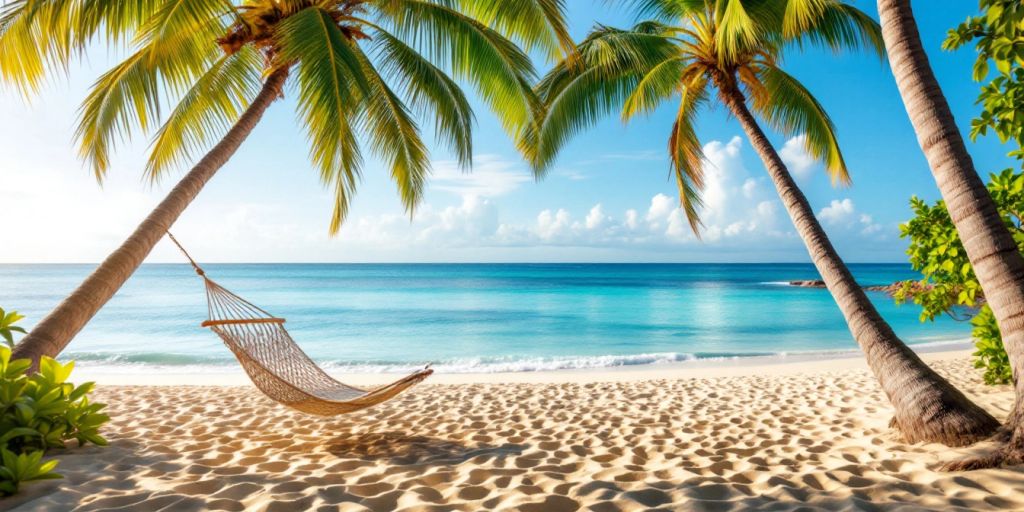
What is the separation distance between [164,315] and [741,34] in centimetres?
1739

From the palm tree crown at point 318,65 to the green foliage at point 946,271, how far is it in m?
2.51

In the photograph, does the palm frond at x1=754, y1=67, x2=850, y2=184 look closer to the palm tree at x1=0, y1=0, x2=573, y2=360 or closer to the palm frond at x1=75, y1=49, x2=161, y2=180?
the palm tree at x1=0, y1=0, x2=573, y2=360

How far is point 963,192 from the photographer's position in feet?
6.88

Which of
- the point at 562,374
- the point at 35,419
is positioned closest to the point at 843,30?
the point at 562,374

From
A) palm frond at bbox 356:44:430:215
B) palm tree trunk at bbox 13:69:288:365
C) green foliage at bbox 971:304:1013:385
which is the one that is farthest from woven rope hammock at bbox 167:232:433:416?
green foliage at bbox 971:304:1013:385

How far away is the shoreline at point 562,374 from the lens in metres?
6.08

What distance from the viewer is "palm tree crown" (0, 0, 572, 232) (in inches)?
123

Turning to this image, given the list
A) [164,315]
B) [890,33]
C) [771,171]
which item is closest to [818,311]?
[771,171]

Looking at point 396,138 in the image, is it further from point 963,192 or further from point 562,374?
point 963,192

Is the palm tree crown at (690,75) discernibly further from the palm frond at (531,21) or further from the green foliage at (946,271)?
the green foliage at (946,271)

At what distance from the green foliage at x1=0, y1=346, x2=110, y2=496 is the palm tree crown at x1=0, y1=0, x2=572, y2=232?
182cm

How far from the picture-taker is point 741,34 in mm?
3475

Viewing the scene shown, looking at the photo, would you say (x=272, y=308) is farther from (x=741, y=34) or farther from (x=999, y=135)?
(x=999, y=135)

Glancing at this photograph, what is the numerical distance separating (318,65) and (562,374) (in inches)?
185
